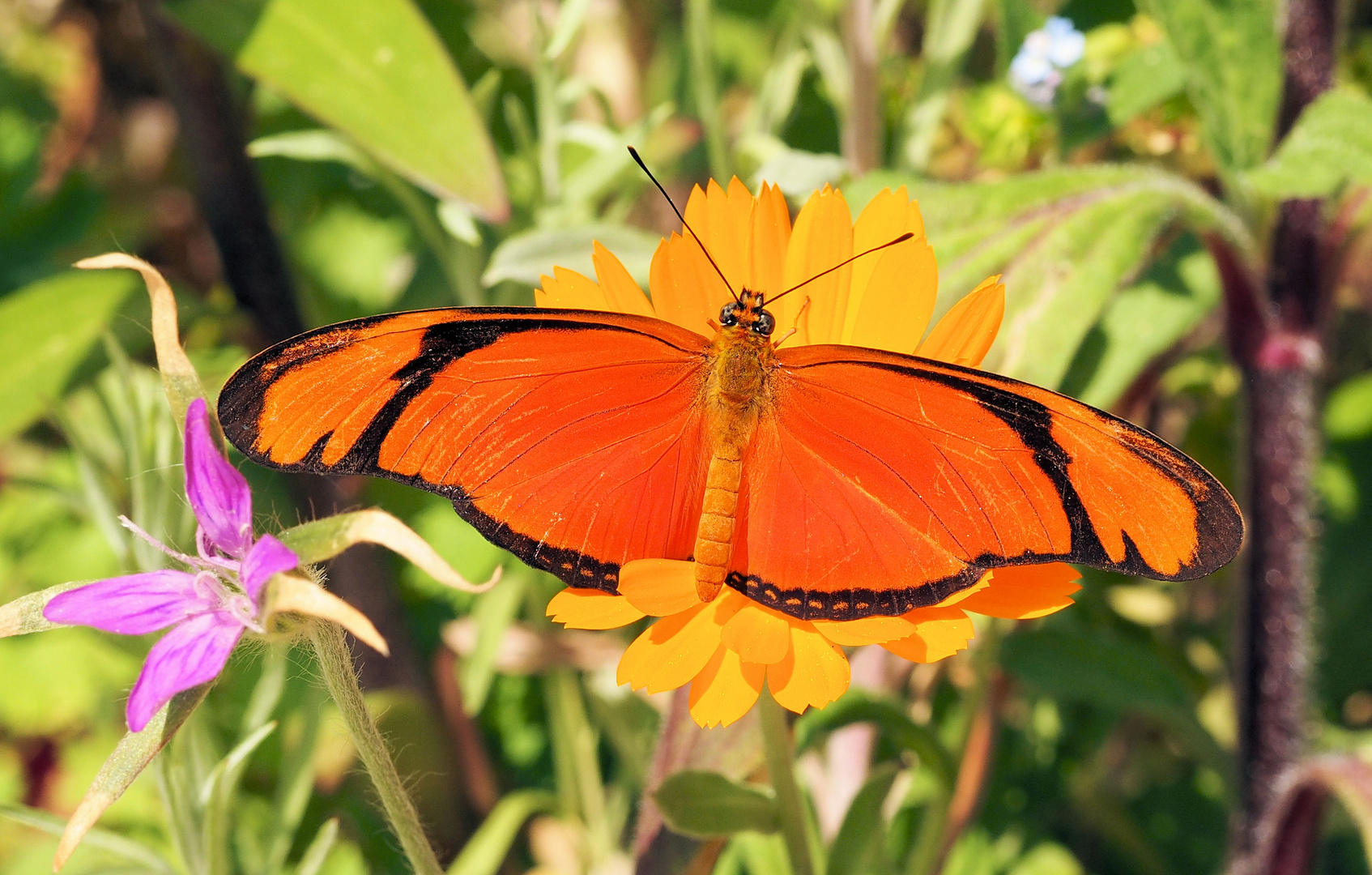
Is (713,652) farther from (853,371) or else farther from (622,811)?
(622,811)

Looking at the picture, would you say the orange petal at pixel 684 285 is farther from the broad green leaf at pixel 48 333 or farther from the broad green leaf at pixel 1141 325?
the broad green leaf at pixel 48 333

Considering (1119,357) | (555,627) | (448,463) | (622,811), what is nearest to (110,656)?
(555,627)

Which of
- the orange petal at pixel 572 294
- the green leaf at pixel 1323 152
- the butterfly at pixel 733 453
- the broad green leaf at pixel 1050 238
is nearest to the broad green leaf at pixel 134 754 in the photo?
the butterfly at pixel 733 453

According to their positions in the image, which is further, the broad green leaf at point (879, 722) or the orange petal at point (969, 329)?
the broad green leaf at point (879, 722)

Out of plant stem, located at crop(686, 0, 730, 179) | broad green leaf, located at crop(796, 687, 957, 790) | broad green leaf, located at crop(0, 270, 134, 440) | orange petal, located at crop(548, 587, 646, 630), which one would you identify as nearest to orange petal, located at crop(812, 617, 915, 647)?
orange petal, located at crop(548, 587, 646, 630)

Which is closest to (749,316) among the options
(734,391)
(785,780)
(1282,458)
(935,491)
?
(734,391)

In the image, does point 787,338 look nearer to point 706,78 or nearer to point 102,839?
point 706,78
